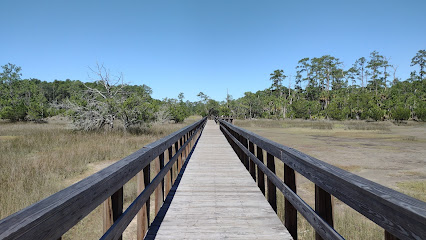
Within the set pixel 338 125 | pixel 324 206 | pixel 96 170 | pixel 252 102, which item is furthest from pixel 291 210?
pixel 252 102

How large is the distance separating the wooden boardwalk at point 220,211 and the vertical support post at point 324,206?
930mm

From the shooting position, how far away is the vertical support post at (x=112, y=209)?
1.82m

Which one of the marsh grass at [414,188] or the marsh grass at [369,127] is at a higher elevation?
the marsh grass at [369,127]

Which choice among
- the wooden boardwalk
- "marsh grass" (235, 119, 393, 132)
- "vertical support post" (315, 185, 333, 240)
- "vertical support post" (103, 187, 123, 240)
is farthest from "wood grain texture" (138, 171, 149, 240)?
"marsh grass" (235, 119, 393, 132)

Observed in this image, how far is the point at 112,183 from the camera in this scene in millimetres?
1769

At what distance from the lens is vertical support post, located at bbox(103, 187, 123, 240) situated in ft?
5.98

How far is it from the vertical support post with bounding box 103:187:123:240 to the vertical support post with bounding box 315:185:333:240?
1.58m

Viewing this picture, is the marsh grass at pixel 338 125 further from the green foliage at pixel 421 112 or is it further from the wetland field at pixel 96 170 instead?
the wetland field at pixel 96 170

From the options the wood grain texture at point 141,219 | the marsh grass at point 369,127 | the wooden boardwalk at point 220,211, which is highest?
the wood grain texture at point 141,219

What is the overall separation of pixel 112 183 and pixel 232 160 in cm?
595

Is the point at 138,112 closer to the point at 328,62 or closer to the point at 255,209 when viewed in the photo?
the point at 255,209

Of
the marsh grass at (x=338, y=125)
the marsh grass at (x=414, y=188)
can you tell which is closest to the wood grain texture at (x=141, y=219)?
the marsh grass at (x=414, y=188)

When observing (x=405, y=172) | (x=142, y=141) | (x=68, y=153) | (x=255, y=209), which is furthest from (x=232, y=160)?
(x=142, y=141)

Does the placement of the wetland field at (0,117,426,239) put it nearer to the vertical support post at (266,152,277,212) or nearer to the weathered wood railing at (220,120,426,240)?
the vertical support post at (266,152,277,212)
